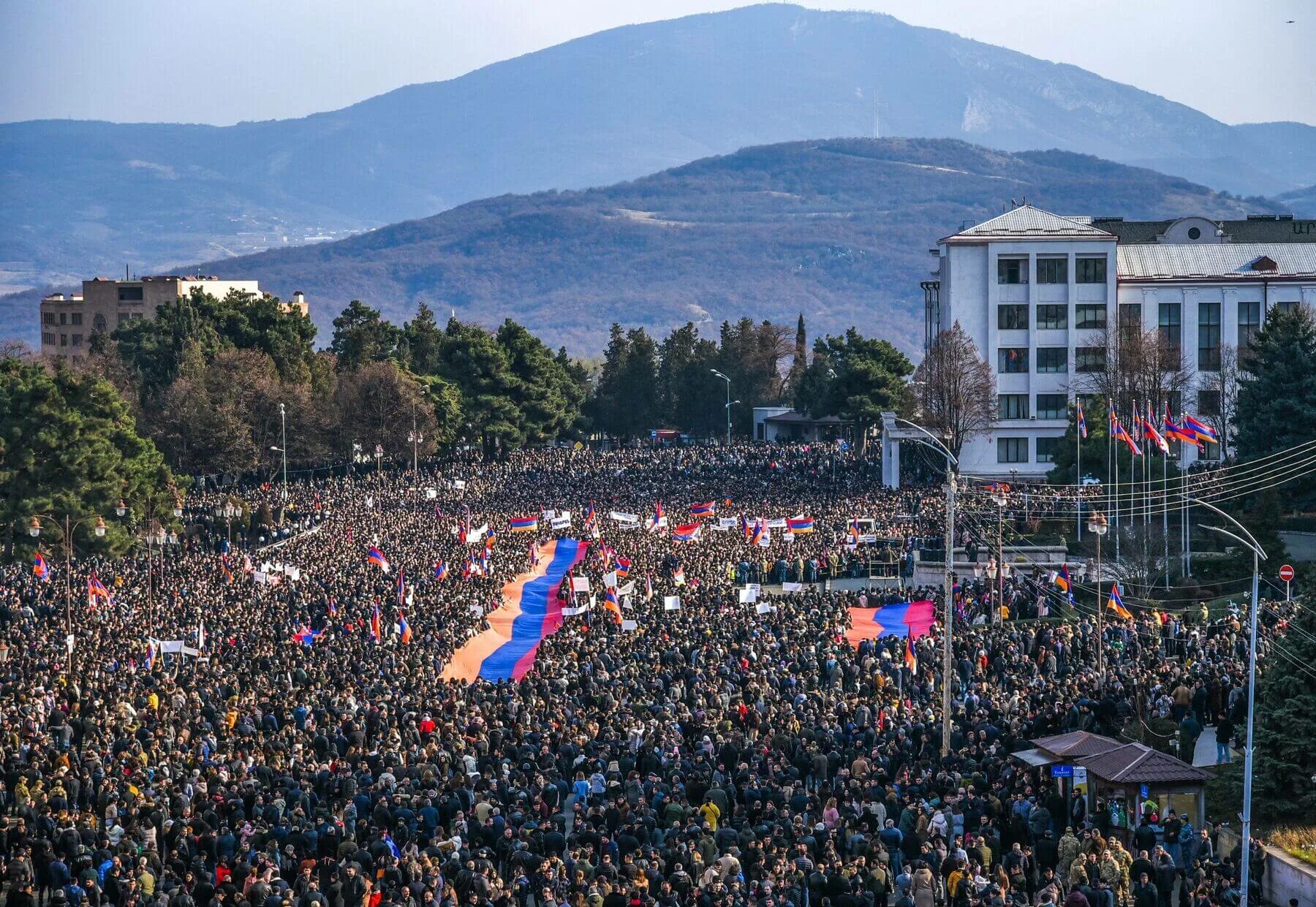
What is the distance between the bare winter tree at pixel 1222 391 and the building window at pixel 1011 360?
7343mm

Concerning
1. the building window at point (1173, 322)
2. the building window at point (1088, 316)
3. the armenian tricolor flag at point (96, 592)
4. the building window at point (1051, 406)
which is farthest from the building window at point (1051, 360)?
the armenian tricolor flag at point (96, 592)

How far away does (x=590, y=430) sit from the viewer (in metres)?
114

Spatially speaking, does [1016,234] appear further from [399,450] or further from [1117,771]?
[1117,771]

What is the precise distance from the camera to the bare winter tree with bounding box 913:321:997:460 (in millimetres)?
71562

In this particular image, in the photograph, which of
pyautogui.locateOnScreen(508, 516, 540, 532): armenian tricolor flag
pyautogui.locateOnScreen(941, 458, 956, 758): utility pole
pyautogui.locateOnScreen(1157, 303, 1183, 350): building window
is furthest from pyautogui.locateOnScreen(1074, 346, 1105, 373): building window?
pyautogui.locateOnScreen(941, 458, 956, 758): utility pole

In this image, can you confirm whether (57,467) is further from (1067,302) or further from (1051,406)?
(1067,302)

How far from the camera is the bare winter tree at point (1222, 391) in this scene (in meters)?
69.7

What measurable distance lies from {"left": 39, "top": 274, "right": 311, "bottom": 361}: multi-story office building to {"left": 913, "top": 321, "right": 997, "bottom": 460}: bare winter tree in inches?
3107

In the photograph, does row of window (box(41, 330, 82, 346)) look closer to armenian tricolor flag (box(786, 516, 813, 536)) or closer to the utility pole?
armenian tricolor flag (box(786, 516, 813, 536))

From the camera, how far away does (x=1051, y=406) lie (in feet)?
249

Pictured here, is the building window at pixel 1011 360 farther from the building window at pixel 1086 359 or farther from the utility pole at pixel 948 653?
the utility pole at pixel 948 653

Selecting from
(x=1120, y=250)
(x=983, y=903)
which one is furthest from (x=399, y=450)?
(x=983, y=903)

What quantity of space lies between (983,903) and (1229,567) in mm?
26384

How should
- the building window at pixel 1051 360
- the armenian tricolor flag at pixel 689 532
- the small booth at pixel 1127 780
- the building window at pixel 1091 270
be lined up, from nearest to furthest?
the small booth at pixel 1127 780
the armenian tricolor flag at pixel 689 532
the building window at pixel 1091 270
the building window at pixel 1051 360
